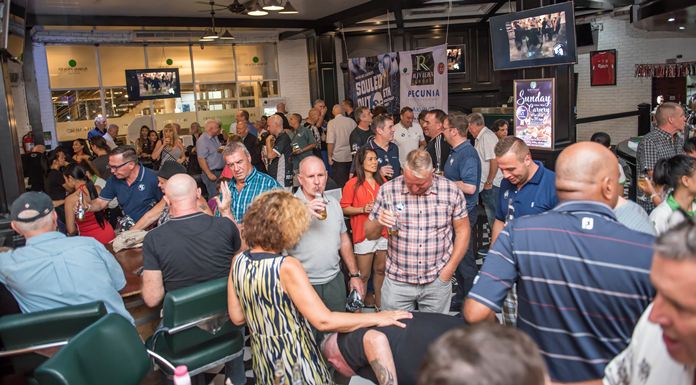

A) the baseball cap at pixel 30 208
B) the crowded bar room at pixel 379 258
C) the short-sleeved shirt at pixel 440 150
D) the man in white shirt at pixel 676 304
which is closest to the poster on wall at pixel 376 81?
the crowded bar room at pixel 379 258

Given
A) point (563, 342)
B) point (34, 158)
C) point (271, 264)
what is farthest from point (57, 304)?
point (34, 158)

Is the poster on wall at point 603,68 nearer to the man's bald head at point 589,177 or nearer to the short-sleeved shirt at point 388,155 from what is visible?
the short-sleeved shirt at point 388,155

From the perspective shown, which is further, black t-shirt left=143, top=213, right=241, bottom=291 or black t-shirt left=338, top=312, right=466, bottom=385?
black t-shirt left=143, top=213, right=241, bottom=291

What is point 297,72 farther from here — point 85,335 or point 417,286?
point 85,335

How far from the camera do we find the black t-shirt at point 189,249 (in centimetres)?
293

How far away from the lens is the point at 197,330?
9.61 feet

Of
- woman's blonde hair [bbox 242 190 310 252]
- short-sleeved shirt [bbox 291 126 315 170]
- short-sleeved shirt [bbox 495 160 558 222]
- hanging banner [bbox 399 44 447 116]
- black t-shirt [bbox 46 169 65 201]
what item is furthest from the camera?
hanging banner [bbox 399 44 447 116]

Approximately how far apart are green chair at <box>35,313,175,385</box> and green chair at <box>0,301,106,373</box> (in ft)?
0.64

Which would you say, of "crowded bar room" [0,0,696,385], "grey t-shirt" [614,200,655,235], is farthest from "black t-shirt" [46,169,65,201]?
"grey t-shirt" [614,200,655,235]

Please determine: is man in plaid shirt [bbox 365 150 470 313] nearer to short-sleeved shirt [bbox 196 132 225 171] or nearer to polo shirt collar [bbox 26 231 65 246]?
polo shirt collar [bbox 26 231 65 246]

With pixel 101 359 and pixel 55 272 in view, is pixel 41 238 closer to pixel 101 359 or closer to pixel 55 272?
pixel 55 272

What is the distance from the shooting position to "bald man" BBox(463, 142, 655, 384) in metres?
1.78

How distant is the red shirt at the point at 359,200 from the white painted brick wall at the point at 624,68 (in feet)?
36.8

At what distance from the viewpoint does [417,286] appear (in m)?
3.32
